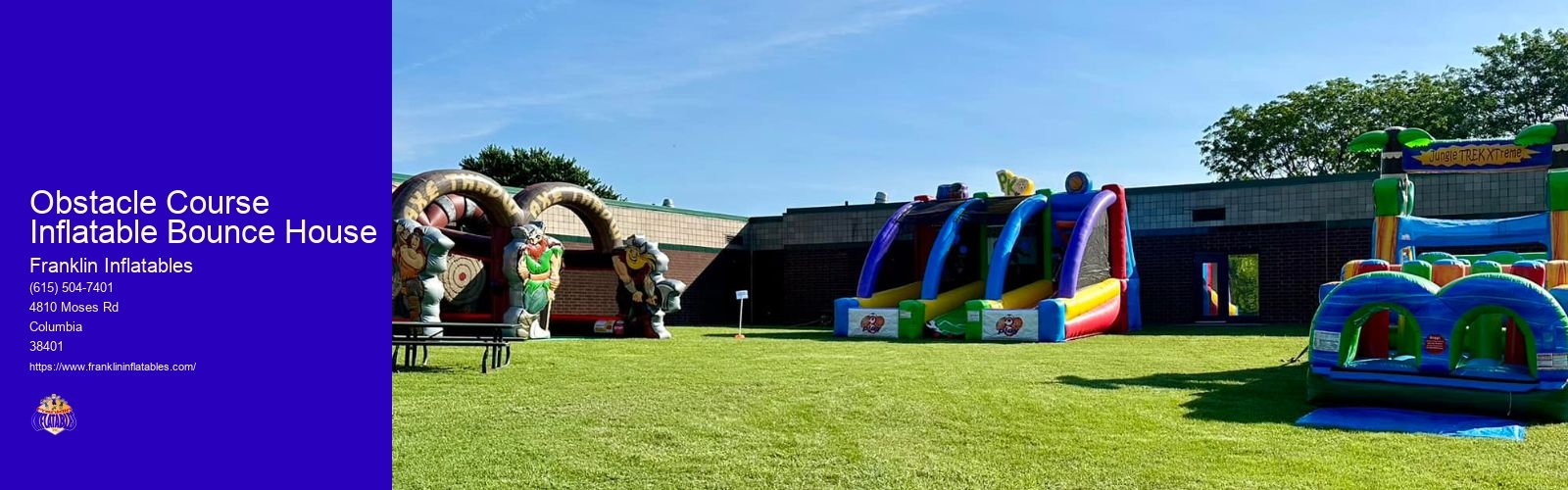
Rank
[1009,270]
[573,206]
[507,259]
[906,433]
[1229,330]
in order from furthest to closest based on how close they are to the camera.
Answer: [1009,270] → [573,206] → [1229,330] → [507,259] → [906,433]

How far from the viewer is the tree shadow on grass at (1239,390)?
23.7 ft

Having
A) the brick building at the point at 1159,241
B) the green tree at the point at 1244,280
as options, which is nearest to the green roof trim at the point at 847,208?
the brick building at the point at 1159,241

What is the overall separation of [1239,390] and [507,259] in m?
9.91

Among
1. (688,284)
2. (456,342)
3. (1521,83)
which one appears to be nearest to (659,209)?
(688,284)

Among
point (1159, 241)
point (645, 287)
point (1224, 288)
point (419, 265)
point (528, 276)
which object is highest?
point (1159, 241)

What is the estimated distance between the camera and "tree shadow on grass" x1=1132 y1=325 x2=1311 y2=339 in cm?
1590

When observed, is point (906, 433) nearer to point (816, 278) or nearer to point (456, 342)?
point (456, 342)

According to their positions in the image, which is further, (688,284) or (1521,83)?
(1521,83)

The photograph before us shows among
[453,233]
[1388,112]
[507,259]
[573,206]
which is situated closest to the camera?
[507,259]

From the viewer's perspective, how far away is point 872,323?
54.9 feet

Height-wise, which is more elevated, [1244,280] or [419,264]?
[419,264]
